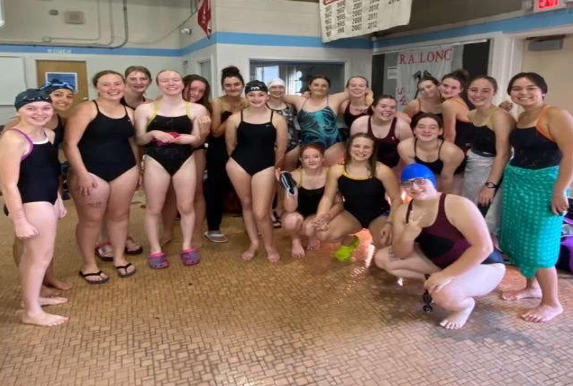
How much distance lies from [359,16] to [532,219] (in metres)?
4.87

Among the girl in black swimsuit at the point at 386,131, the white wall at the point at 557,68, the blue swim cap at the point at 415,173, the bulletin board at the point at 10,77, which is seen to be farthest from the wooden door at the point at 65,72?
the blue swim cap at the point at 415,173

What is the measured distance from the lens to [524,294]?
107 inches

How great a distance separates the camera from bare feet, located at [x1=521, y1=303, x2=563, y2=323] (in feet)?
8.05

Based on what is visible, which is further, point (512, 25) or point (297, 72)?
point (297, 72)

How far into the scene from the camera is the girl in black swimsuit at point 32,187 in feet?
7.04

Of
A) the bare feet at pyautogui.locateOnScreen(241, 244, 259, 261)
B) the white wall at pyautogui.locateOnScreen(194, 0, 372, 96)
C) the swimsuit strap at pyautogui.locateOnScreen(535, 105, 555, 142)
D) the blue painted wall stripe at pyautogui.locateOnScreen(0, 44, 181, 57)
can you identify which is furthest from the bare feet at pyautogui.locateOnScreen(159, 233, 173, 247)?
the blue painted wall stripe at pyautogui.locateOnScreen(0, 44, 181, 57)

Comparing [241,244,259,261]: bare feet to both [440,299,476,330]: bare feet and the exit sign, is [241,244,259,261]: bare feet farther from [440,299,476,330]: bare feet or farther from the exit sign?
the exit sign

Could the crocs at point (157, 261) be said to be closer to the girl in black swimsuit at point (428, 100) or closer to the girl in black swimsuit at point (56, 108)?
the girl in black swimsuit at point (56, 108)

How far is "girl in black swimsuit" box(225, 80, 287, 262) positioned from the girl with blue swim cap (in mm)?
1134

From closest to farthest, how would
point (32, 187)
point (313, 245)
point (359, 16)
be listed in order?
point (32, 187), point (313, 245), point (359, 16)

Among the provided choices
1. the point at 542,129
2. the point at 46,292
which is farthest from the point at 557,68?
the point at 46,292

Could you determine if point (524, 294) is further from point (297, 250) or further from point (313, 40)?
point (313, 40)

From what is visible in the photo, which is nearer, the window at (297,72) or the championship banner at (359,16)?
the championship banner at (359,16)

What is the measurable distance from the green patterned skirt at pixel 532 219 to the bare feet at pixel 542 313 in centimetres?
20
